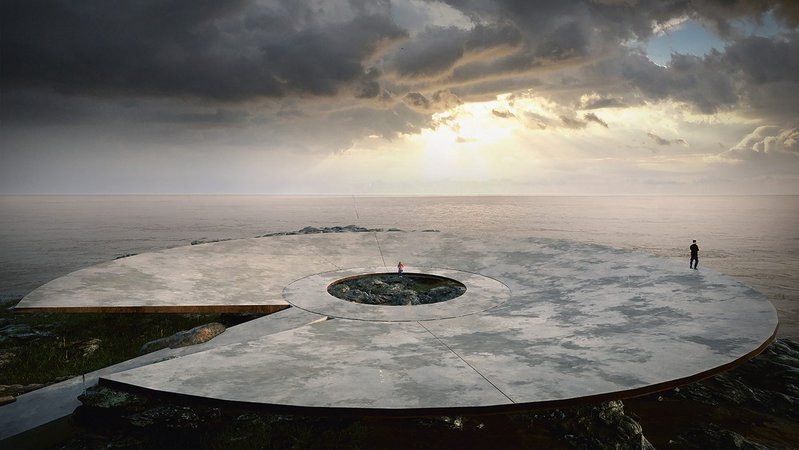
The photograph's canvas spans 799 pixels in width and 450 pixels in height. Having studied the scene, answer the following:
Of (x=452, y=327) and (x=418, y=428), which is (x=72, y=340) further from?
(x=452, y=327)

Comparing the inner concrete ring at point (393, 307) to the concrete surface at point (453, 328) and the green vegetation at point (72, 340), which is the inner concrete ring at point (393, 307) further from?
the green vegetation at point (72, 340)

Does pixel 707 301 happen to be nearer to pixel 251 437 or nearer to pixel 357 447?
pixel 357 447

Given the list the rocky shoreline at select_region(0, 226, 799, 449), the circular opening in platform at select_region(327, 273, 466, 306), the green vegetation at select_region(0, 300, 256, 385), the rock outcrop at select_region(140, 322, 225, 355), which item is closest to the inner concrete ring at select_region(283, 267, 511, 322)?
the circular opening in platform at select_region(327, 273, 466, 306)

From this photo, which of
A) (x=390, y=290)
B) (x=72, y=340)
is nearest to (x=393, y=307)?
(x=390, y=290)

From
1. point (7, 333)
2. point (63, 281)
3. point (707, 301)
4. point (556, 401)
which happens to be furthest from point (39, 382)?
point (707, 301)

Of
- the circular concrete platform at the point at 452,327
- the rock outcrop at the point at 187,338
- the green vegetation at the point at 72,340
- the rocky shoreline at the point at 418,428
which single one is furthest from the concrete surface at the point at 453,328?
the green vegetation at the point at 72,340

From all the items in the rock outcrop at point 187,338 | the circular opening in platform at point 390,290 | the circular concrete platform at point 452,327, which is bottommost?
the rock outcrop at point 187,338
